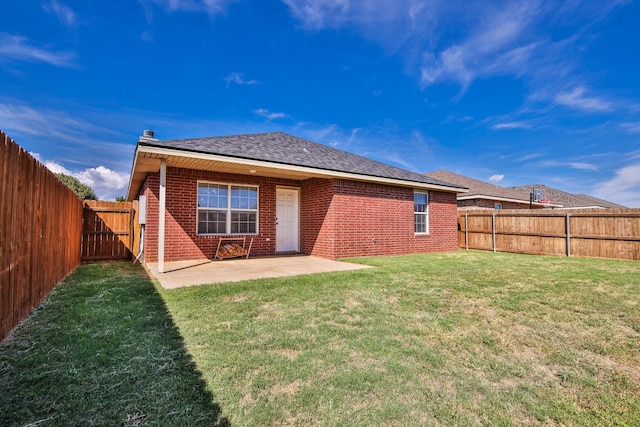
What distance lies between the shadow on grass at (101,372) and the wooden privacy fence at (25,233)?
351 millimetres

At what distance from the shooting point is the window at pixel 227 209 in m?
9.46

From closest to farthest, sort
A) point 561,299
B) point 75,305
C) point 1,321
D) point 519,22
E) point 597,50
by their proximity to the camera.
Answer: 1. point 1,321
2. point 75,305
3. point 561,299
4. point 519,22
5. point 597,50

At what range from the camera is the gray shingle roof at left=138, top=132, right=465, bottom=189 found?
7805 mm

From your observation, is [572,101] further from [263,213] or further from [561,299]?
[263,213]

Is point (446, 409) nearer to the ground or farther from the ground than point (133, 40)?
nearer to the ground

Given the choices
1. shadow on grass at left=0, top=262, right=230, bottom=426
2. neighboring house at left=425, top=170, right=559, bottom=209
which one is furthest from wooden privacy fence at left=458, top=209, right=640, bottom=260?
shadow on grass at left=0, top=262, right=230, bottom=426

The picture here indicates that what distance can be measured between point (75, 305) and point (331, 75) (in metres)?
13.7

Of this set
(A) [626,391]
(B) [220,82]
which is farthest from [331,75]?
(A) [626,391]

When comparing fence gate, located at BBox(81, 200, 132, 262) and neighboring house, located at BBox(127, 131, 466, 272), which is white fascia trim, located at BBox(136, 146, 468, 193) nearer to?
neighboring house, located at BBox(127, 131, 466, 272)

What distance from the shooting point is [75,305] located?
4473 millimetres

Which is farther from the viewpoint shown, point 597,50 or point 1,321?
point 597,50

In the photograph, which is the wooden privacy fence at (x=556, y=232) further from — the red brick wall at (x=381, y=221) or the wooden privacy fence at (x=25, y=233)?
the wooden privacy fence at (x=25, y=233)

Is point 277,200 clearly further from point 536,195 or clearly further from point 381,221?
point 536,195

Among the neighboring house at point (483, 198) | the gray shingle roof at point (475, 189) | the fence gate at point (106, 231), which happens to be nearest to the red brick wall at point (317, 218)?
the fence gate at point (106, 231)
